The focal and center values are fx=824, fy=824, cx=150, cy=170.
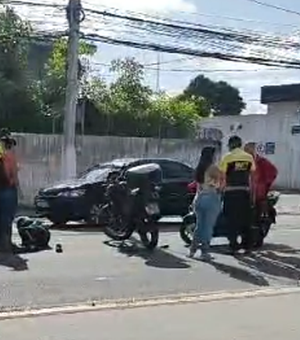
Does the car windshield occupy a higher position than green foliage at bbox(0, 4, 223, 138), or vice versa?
green foliage at bbox(0, 4, 223, 138)

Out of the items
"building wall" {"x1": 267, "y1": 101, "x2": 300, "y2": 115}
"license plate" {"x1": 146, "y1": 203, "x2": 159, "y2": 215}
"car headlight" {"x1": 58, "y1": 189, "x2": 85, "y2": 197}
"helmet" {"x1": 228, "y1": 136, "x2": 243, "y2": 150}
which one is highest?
"building wall" {"x1": 267, "y1": 101, "x2": 300, "y2": 115}

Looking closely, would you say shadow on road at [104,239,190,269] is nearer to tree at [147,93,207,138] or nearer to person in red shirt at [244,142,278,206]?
person in red shirt at [244,142,278,206]

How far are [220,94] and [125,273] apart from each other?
211 feet

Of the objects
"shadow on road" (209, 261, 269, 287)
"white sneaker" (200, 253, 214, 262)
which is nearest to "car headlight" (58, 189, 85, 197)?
"white sneaker" (200, 253, 214, 262)

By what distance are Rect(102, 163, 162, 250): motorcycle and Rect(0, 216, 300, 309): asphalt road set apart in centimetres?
24

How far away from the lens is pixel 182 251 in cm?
1323

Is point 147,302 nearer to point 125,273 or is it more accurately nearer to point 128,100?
point 125,273

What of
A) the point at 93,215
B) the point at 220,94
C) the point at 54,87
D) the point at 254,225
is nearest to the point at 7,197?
the point at 254,225

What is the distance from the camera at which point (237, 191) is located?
1304 cm

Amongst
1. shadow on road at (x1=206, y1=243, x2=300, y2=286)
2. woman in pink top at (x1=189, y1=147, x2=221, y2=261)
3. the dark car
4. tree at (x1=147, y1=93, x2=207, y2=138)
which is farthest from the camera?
tree at (x1=147, y1=93, x2=207, y2=138)

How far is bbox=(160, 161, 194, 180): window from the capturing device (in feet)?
61.7

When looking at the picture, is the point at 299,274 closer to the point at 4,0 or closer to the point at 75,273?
the point at 75,273

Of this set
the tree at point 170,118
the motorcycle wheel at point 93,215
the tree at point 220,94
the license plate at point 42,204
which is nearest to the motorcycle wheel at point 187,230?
the motorcycle wheel at point 93,215

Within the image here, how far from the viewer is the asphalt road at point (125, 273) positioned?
9.52 meters
